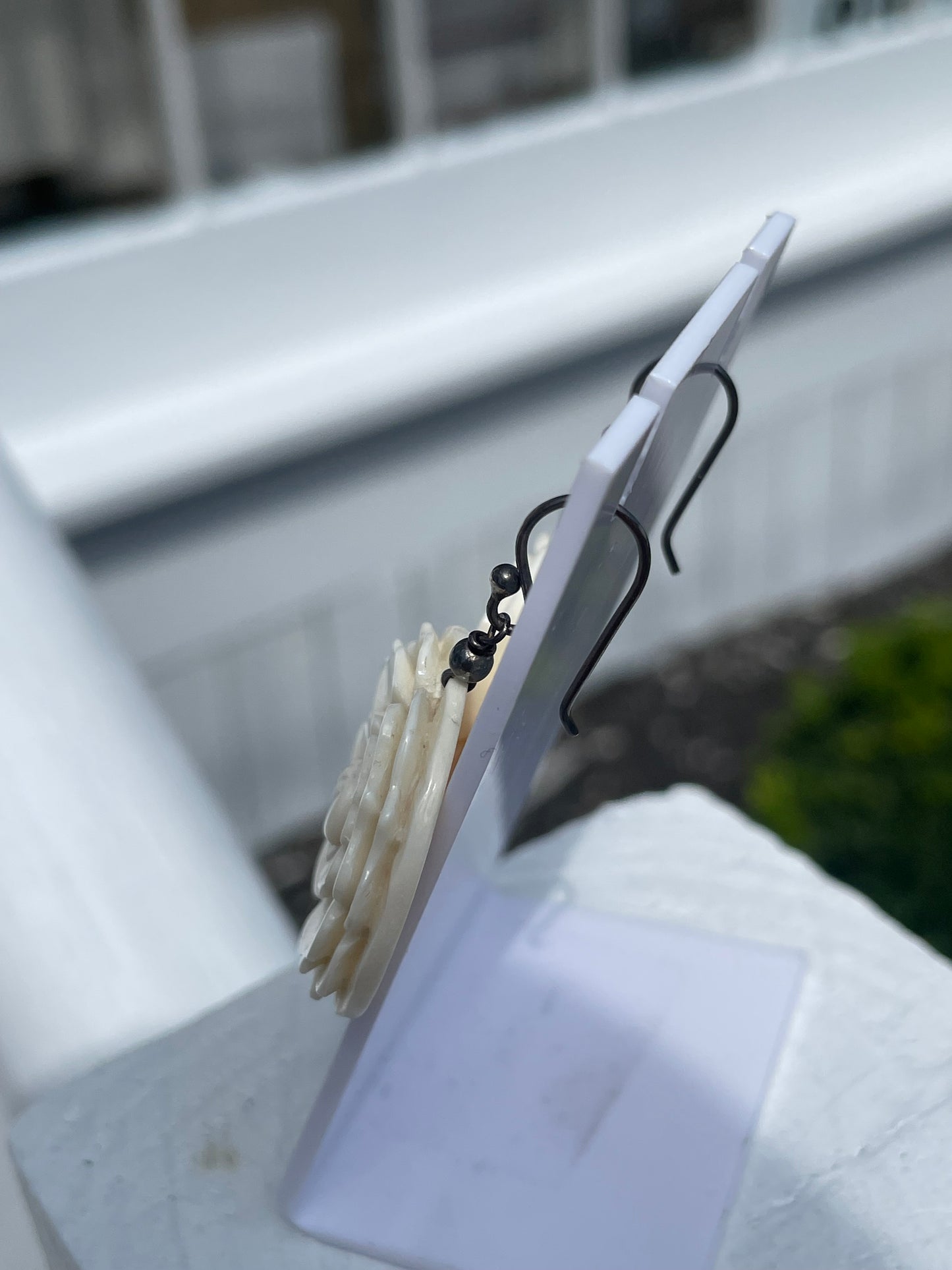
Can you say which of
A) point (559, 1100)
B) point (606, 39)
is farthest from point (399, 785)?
point (606, 39)

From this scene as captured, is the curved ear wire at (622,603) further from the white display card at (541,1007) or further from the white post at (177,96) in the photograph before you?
the white post at (177,96)

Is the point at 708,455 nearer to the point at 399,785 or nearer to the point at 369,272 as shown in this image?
the point at 399,785

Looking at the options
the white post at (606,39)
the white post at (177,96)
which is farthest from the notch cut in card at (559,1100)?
the white post at (606,39)

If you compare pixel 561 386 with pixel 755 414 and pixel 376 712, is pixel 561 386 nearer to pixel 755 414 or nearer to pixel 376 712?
pixel 755 414

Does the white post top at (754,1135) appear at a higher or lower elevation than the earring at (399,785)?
lower

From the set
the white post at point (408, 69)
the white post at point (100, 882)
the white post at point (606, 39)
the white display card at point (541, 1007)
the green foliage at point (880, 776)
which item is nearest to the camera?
the white display card at point (541, 1007)
